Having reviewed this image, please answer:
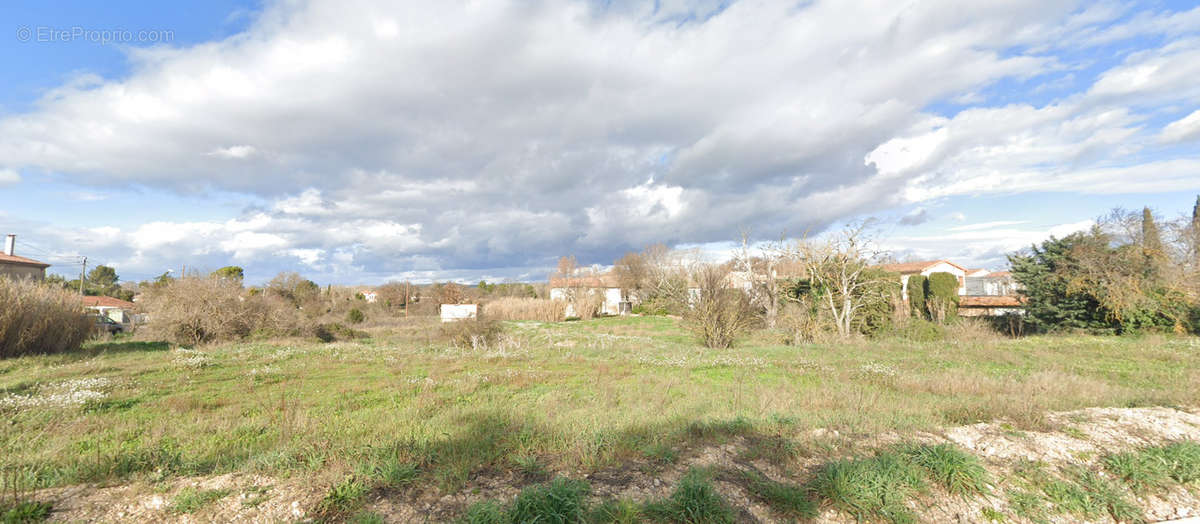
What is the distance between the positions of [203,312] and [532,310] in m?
22.3

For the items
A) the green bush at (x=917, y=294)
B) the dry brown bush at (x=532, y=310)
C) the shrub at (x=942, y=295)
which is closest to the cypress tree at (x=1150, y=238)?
the shrub at (x=942, y=295)

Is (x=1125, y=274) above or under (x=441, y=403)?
above

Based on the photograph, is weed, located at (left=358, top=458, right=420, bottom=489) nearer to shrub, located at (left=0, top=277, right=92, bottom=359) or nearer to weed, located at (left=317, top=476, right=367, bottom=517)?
weed, located at (left=317, top=476, right=367, bottom=517)

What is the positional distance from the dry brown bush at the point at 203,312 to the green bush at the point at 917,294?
104 feet

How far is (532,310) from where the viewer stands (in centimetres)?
3931

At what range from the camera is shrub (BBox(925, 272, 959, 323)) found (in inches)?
974

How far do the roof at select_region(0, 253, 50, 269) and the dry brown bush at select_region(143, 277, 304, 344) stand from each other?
22318 mm

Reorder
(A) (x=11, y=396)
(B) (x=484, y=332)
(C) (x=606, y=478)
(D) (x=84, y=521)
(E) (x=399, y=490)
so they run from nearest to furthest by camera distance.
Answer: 1. (D) (x=84, y=521)
2. (E) (x=399, y=490)
3. (C) (x=606, y=478)
4. (A) (x=11, y=396)
5. (B) (x=484, y=332)

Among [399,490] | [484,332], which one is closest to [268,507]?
[399,490]

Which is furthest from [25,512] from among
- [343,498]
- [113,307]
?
[113,307]

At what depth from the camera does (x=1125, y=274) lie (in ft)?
64.7

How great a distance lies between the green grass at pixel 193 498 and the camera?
11.0ft

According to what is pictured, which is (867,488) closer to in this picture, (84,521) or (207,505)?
(207,505)

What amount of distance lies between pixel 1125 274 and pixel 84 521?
29407mm
